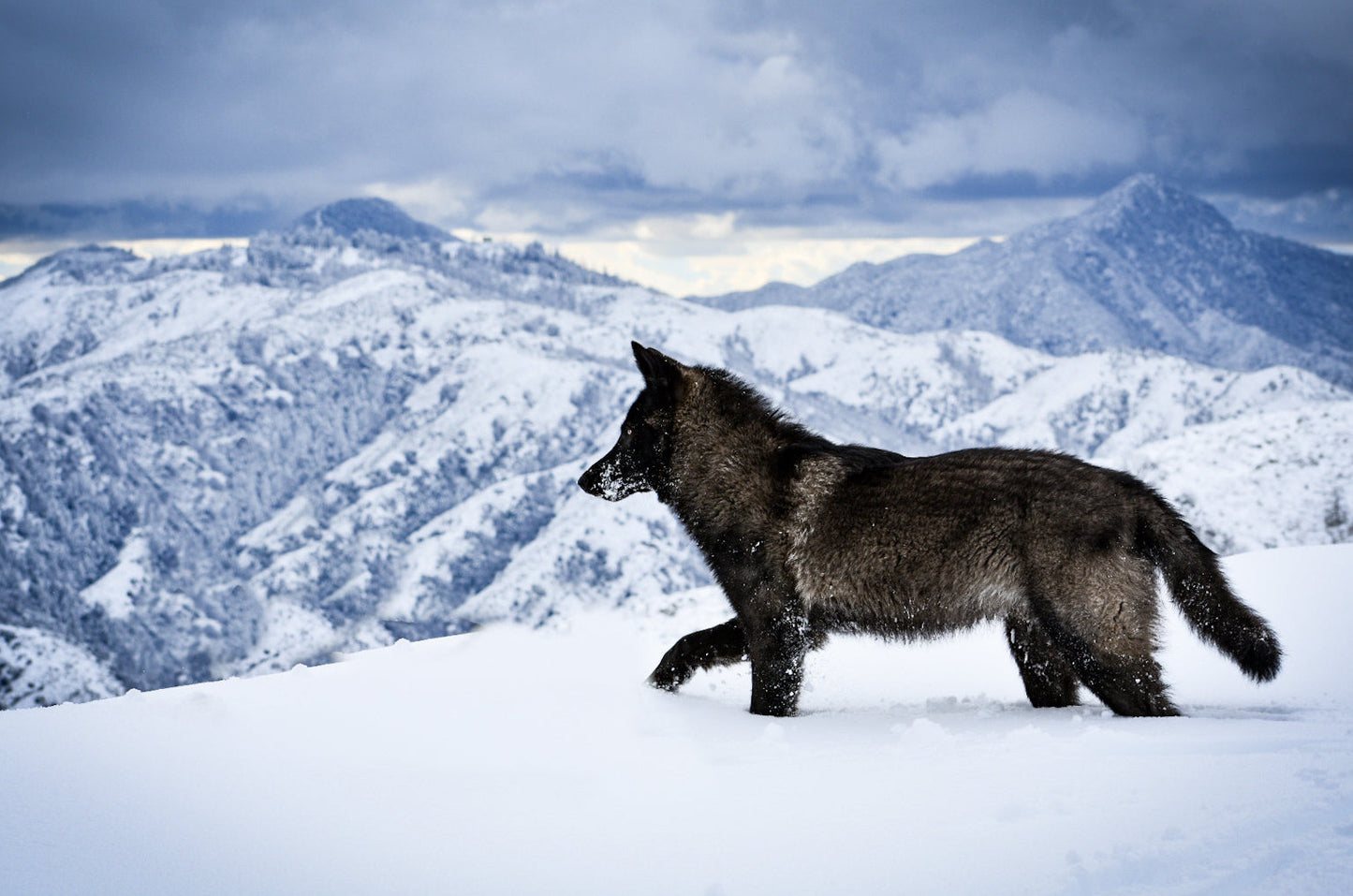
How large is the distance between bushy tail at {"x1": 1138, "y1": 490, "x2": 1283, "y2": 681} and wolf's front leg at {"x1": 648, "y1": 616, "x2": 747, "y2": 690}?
2.58m

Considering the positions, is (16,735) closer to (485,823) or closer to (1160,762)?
(485,823)

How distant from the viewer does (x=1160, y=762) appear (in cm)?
413

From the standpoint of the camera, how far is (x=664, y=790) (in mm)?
4398

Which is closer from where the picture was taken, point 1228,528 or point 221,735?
point 221,735

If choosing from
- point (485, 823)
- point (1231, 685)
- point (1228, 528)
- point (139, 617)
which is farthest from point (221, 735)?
point (139, 617)

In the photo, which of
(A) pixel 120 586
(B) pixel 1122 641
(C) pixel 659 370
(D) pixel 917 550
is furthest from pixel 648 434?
(A) pixel 120 586

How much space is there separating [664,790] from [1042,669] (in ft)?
8.97

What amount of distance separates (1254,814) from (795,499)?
119 inches

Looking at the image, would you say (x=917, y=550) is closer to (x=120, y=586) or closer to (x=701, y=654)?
(x=701, y=654)

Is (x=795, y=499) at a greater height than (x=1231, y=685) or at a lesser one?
greater

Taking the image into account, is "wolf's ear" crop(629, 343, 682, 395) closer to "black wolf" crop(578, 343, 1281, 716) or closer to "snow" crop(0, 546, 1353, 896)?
"black wolf" crop(578, 343, 1281, 716)

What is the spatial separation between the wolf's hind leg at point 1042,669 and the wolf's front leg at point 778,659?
1254mm

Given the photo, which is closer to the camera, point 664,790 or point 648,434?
point 664,790

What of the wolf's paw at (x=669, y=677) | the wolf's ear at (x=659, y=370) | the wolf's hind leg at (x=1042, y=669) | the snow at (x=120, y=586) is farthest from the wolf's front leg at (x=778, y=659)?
the snow at (x=120, y=586)
